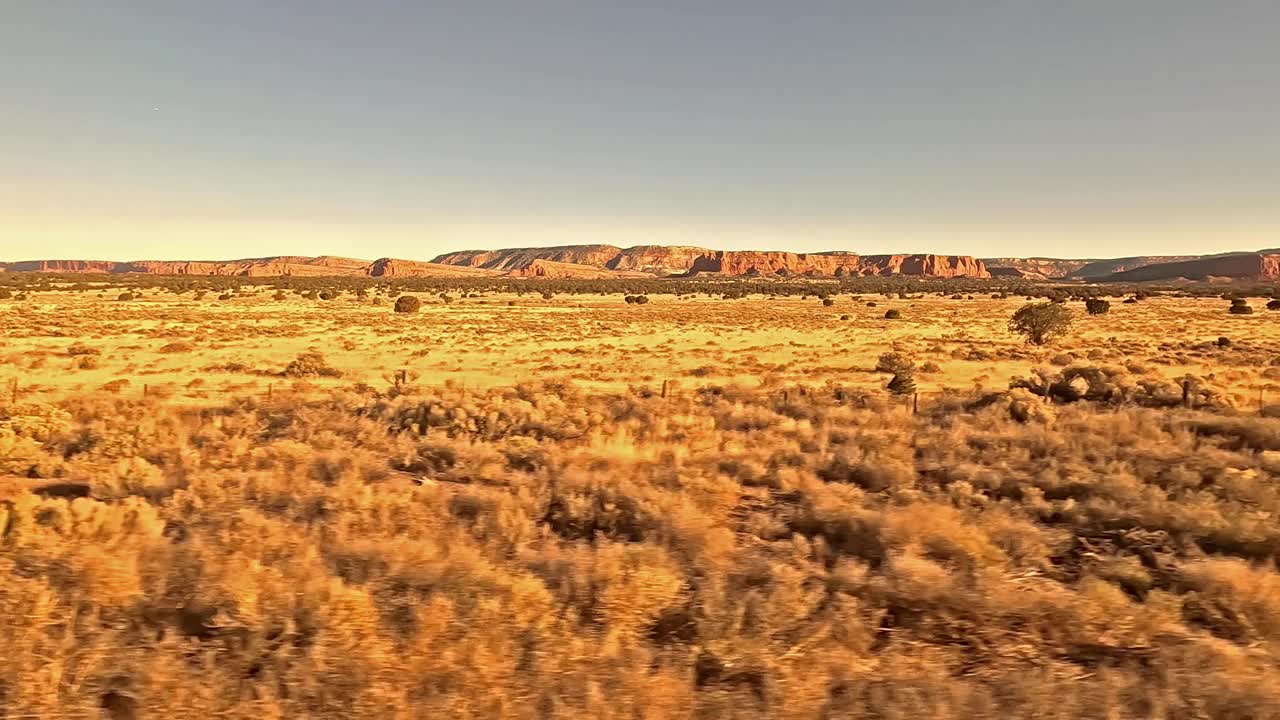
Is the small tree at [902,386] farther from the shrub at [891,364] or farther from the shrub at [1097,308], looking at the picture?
the shrub at [1097,308]

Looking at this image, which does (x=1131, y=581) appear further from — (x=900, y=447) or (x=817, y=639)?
(x=900, y=447)

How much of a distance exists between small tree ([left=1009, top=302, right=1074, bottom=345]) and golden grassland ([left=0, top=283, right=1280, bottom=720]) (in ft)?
61.2

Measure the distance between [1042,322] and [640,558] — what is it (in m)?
33.4

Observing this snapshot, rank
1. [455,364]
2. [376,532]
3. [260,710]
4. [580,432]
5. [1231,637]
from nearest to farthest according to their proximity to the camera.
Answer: [260,710]
[1231,637]
[376,532]
[580,432]
[455,364]

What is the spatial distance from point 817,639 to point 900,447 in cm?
684

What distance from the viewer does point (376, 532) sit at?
6.64 m

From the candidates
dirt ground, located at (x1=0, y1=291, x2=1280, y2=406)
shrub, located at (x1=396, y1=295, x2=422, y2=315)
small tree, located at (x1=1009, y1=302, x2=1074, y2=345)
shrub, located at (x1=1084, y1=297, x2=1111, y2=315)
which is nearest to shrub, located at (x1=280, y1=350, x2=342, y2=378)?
dirt ground, located at (x1=0, y1=291, x2=1280, y2=406)

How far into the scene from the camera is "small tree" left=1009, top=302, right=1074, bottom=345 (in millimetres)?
32844

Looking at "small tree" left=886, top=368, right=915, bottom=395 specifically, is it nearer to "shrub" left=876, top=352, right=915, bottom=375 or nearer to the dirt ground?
the dirt ground

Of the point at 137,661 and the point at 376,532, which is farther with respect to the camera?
the point at 376,532

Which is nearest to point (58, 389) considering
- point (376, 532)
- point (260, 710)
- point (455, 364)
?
point (455, 364)

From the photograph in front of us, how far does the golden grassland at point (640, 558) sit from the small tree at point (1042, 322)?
18651mm

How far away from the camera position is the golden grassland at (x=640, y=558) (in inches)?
159

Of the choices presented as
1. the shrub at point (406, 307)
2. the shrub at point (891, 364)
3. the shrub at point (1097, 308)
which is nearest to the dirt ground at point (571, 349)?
the shrub at point (891, 364)
